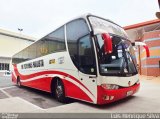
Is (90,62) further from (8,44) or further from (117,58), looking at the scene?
(8,44)

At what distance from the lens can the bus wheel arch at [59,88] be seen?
7545 mm

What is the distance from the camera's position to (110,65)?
6.02 m

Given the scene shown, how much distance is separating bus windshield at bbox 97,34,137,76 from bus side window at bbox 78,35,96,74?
0.79 feet

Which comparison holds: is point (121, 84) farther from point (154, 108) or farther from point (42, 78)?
point (42, 78)

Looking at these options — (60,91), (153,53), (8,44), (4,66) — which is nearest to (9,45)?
(8,44)

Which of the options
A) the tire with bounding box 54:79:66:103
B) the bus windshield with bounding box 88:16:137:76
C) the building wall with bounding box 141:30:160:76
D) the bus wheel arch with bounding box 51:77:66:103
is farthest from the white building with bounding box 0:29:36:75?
the bus windshield with bounding box 88:16:137:76

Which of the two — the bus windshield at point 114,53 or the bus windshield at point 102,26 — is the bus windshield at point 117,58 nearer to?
the bus windshield at point 114,53

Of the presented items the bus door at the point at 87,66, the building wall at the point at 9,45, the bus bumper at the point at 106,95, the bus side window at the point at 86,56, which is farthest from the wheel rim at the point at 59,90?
the building wall at the point at 9,45

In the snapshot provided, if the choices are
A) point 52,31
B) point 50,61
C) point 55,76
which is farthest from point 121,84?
point 52,31

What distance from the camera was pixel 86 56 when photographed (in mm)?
6176

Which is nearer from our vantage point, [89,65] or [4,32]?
[89,65]

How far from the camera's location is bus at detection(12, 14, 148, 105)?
582 cm

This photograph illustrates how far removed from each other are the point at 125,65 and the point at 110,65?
0.81 meters

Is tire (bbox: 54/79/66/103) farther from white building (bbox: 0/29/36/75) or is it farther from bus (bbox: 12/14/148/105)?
white building (bbox: 0/29/36/75)
